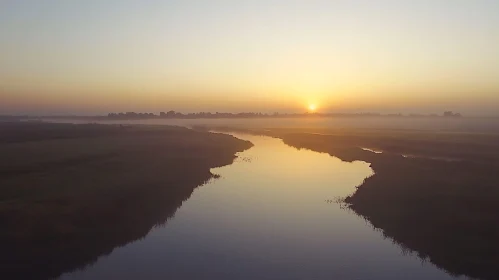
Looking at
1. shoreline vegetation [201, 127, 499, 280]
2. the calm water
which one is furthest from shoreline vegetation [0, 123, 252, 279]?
shoreline vegetation [201, 127, 499, 280]

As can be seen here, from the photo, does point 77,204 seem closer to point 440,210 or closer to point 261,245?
point 261,245

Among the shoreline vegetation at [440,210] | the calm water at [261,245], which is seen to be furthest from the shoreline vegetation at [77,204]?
the shoreline vegetation at [440,210]

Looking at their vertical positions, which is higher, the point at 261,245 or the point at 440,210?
the point at 440,210

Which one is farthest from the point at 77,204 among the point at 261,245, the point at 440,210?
the point at 440,210

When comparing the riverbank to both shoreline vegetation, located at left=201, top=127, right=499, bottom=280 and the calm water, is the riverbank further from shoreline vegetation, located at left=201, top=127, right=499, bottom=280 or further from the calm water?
the calm water

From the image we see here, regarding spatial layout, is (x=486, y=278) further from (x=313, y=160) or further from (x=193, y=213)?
(x=313, y=160)

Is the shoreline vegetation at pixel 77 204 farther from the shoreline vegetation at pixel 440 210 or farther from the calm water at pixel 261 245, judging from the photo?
the shoreline vegetation at pixel 440 210

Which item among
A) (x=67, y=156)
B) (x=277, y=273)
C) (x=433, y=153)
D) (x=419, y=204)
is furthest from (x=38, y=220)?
(x=433, y=153)

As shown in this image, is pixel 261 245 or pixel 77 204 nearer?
pixel 261 245

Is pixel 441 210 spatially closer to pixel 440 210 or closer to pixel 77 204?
pixel 440 210
